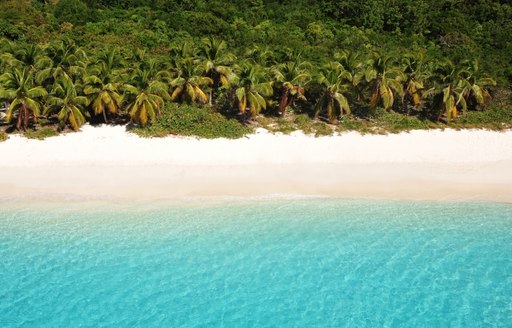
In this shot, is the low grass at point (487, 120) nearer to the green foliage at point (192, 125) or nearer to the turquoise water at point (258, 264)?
the turquoise water at point (258, 264)

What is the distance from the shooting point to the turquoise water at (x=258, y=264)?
49.0 ft

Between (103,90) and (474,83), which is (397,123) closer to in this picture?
(474,83)

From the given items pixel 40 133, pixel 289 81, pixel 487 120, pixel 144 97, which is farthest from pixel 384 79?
pixel 40 133

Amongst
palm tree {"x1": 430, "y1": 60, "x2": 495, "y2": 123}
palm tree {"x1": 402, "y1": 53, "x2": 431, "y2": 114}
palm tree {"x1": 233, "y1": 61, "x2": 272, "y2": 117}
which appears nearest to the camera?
palm tree {"x1": 233, "y1": 61, "x2": 272, "y2": 117}

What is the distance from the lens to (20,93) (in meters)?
27.5

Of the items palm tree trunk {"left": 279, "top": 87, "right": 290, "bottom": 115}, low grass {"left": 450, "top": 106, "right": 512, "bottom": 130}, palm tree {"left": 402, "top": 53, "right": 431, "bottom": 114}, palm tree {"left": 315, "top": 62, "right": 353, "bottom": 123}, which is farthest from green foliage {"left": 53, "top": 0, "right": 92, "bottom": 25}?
low grass {"left": 450, "top": 106, "right": 512, "bottom": 130}

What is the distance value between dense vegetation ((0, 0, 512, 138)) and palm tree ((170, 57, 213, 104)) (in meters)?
0.07

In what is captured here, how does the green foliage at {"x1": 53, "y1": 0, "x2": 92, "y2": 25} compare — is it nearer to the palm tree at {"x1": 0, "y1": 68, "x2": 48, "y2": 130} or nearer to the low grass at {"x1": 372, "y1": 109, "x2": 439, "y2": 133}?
the palm tree at {"x1": 0, "y1": 68, "x2": 48, "y2": 130}

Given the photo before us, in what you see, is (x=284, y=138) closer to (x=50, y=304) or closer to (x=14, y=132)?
(x=14, y=132)

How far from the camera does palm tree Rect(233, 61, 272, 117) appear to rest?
1195 inches

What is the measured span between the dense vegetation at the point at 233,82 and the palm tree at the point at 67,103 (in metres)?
0.07

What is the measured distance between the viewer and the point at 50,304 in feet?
49.6

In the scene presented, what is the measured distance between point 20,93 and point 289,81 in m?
16.4

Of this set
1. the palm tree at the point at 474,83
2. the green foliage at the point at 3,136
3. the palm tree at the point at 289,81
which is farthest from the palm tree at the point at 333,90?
the green foliage at the point at 3,136
